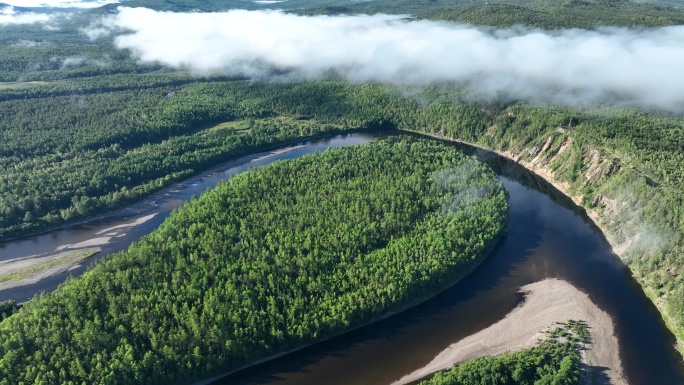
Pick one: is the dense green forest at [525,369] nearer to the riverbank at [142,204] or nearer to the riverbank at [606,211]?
the riverbank at [606,211]

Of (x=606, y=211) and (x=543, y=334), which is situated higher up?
(x=606, y=211)

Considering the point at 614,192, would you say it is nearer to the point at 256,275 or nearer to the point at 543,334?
the point at 543,334

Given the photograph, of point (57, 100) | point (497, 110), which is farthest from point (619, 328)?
point (57, 100)

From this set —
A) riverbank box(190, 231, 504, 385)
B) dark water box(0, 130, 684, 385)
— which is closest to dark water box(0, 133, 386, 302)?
dark water box(0, 130, 684, 385)

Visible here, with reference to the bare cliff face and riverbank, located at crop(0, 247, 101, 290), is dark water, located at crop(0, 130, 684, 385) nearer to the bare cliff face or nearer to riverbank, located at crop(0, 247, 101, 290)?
the bare cliff face

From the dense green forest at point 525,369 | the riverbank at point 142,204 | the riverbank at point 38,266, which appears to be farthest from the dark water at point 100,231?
the dense green forest at point 525,369

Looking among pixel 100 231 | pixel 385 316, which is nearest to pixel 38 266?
pixel 100 231
